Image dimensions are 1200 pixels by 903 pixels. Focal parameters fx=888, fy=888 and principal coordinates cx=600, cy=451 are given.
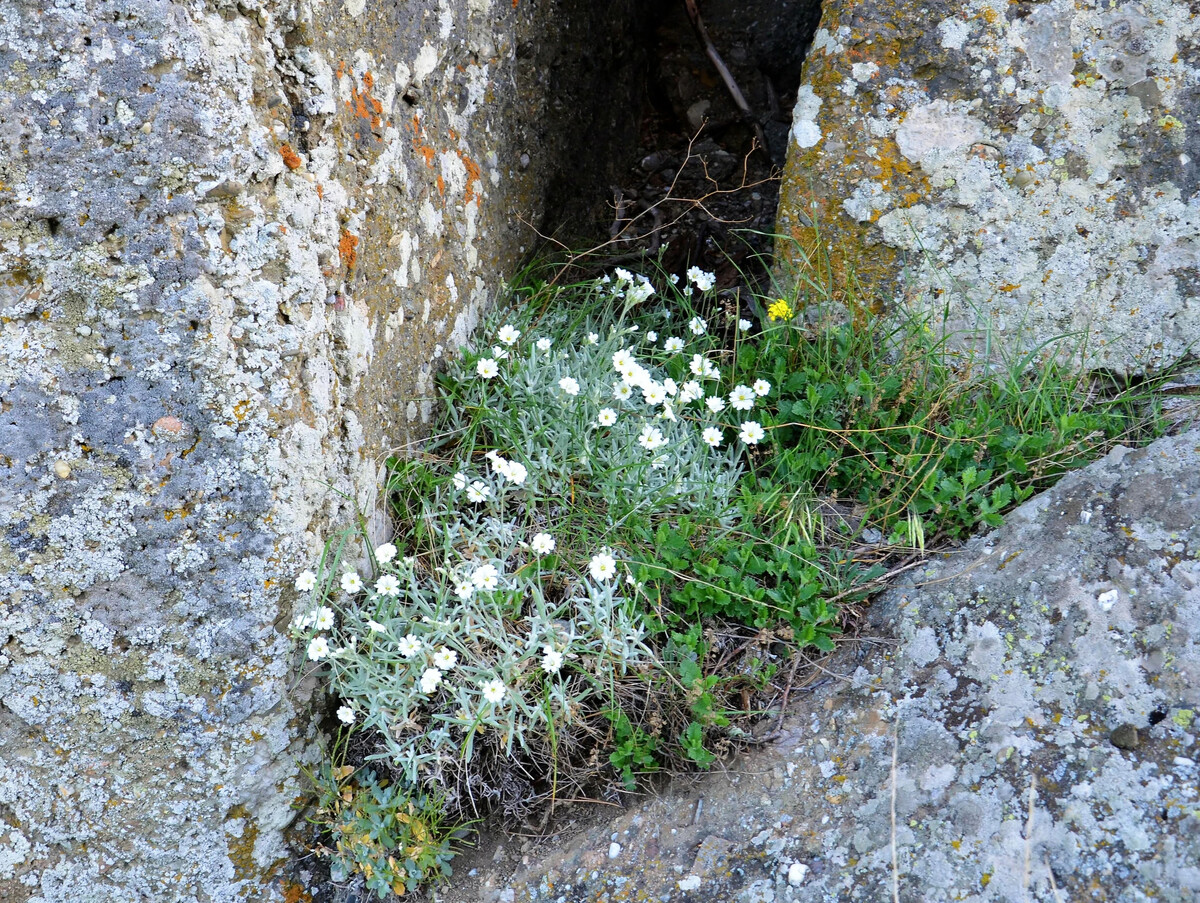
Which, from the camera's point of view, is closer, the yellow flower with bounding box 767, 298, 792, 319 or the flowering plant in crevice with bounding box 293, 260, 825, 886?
the flowering plant in crevice with bounding box 293, 260, 825, 886

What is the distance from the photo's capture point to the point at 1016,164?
249cm

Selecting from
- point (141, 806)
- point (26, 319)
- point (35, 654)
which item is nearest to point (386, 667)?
point (141, 806)

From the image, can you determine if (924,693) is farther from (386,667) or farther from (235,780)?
(235,780)

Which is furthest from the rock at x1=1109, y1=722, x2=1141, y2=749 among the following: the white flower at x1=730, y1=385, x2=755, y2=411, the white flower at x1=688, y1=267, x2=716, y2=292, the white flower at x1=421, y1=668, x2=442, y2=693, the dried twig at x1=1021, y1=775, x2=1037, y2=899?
the white flower at x1=688, y1=267, x2=716, y2=292

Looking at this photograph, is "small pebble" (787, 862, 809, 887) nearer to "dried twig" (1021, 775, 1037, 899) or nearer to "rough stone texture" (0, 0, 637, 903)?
"dried twig" (1021, 775, 1037, 899)

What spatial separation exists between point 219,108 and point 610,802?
1.65 meters

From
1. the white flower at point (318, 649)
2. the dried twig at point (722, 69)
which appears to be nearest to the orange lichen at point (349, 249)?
the white flower at point (318, 649)

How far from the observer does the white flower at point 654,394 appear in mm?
2324

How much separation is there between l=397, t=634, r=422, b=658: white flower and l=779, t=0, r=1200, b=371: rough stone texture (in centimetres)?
160

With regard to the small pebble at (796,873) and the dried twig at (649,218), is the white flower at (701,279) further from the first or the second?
the small pebble at (796,873)

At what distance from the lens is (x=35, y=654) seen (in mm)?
1845

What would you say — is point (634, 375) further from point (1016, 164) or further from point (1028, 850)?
point (1028, 850)

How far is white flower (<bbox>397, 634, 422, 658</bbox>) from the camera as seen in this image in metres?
1.93

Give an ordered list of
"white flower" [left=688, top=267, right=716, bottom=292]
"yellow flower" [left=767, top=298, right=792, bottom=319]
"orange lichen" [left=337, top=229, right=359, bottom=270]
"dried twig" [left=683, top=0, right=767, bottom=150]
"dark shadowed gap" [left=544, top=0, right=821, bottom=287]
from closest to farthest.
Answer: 1. "orange lichen" [left=337, top=229, right=359, bottom=270]
2. "yellow flower" [left=767, top=298, right=792, bottom=319]
3. "white flower" [left=688, top=267, right=716, bottom=292]
4. "dark shadowed gap" [left=544, top=0, right=821, bottom=287]
5. "dried twig" [left=683, top=0, right=767, bottom=150]
